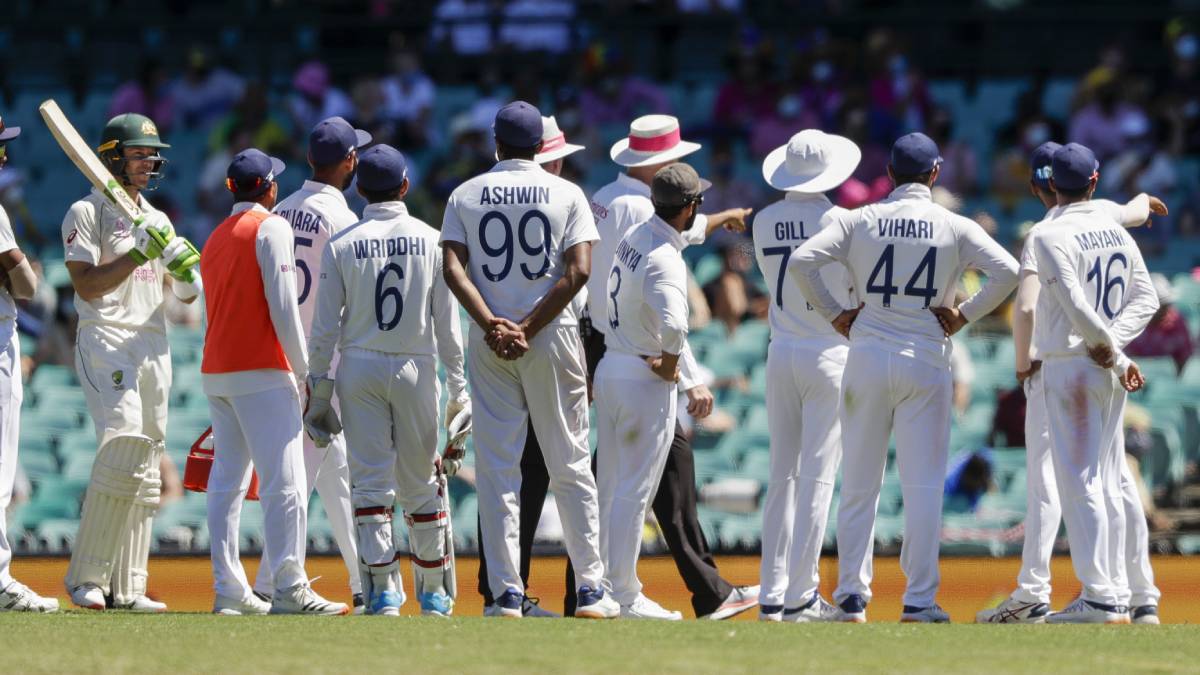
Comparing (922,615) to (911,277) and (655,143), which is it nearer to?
(911,277)

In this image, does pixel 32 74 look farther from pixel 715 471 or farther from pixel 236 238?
pixel 236 238

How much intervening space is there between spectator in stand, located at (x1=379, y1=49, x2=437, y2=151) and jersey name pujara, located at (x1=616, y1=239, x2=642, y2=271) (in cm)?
961

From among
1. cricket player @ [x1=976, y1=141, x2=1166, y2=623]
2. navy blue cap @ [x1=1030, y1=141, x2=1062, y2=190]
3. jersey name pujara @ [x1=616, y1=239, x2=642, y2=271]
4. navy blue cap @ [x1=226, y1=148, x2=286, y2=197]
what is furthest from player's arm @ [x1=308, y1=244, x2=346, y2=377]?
navy blue cap @ [x1=1030, y1=141, x2=1062, y2=190]

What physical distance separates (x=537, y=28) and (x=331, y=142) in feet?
33.2

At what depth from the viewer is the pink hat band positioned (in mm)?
9664

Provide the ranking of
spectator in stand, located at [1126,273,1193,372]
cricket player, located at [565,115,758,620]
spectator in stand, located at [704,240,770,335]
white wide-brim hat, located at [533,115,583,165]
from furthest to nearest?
1. spectator in stand, located at [704,240,770,335]
2. spectator in stand, located at [1126,273,1193,372]
3. cricket player, located at [565,115,758,620]
4. white wide-brim hat, located at [533,115,583,165]

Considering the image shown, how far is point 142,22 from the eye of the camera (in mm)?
19672

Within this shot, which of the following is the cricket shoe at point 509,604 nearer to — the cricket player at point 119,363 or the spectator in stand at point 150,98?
the cricket player at point 119,363

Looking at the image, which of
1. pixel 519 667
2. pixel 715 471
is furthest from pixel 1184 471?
pixel 519 667

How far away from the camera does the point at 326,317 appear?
8.62 meters

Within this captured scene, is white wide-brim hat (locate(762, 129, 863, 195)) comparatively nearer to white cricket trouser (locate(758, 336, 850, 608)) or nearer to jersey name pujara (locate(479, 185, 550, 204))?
white cricket trouser (locate(758, 336, 850, 608))

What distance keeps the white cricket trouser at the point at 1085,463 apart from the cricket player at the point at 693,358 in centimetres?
167

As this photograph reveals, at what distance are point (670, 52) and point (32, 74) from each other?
6.83m

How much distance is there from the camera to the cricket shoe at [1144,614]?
9.20 meters
